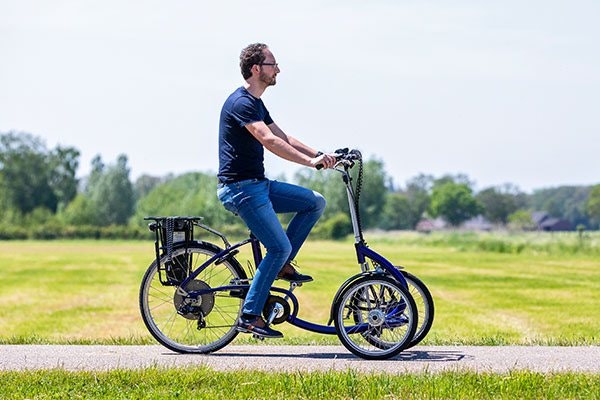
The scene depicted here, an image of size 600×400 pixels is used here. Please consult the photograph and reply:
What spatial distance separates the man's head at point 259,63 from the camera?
832cm

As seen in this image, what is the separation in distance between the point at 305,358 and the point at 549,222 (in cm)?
18553

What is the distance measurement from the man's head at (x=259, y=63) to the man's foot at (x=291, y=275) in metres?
1.48

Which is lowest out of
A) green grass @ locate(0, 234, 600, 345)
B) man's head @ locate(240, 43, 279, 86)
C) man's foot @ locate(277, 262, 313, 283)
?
green grass @ locate(0, 234, 600, 345)

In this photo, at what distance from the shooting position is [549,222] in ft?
618

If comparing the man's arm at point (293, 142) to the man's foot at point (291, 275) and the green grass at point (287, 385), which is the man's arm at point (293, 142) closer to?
the man's foot at point (291, 275)

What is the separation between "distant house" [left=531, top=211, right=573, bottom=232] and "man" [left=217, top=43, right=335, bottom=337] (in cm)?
17649

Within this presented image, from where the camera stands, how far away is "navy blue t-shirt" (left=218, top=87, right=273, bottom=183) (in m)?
8.23

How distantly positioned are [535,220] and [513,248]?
12058 cm

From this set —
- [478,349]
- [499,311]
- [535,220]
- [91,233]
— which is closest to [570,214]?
[535,220]

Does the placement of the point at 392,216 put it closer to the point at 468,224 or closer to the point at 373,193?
the point at 468,224

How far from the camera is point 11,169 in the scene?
15900cm


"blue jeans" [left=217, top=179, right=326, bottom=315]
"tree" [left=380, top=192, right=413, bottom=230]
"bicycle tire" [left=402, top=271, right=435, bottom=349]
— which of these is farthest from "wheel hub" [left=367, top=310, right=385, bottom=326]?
"tree" [left=380, top=192, right=413, bottom=230]

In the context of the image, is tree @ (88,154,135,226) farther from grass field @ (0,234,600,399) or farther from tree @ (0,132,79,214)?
grass field @ (0,234,600,399)

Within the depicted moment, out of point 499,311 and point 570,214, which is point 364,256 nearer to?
point 499,311
